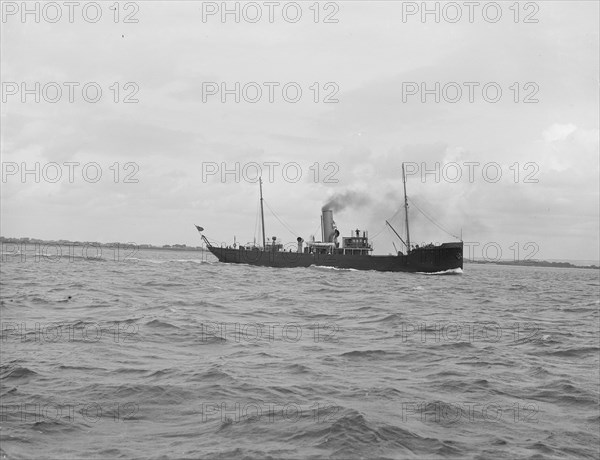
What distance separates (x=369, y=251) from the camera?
7381cm

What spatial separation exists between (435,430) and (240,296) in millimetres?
21324

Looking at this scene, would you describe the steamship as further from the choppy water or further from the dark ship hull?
the choppy water

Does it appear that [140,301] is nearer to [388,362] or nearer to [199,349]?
[199,349]

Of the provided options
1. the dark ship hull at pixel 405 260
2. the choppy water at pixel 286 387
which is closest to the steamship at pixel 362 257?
the dark ship hull at pixel 405 260

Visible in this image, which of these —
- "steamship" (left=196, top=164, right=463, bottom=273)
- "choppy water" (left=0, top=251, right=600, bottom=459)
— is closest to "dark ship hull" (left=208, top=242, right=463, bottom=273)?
"steamship" (left=196, top=164, right=463, bottom=273)

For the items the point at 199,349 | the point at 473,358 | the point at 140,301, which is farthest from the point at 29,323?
the point at 473,358

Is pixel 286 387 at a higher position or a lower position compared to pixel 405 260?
lower

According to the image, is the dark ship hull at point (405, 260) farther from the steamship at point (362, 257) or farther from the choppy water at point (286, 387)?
the choppy water at point (286, 387)

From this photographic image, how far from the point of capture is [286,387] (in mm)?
10688

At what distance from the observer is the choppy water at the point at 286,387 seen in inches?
308

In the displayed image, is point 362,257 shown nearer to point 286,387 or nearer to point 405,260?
point 405,260

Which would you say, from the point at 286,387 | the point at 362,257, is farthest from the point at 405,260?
the point at 286,387

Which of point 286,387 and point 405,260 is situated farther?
point 405,260

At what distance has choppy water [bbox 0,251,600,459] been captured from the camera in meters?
7.82
